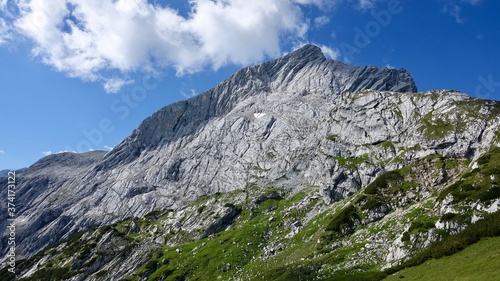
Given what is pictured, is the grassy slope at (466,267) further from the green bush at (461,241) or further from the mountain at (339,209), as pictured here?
the mountain at (339,209)

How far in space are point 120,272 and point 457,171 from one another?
119942mm

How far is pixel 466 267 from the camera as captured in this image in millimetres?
43812

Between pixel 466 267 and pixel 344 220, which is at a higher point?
pixel 344 220

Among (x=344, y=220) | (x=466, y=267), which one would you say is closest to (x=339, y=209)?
(x=344, y=220)

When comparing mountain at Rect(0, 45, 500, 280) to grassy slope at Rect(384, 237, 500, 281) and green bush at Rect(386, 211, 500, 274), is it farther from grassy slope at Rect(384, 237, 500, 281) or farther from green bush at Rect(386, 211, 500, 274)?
grassy slope at Rect(384, 237, 500, 281)

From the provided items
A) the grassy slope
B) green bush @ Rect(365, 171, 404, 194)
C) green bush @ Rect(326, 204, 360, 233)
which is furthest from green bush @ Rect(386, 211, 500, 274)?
green bush @ Rect(365, 171, 404, 194)

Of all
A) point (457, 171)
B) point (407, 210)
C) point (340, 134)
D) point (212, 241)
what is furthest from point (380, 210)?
point (340, 134)

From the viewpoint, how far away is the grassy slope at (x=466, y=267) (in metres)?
39.5

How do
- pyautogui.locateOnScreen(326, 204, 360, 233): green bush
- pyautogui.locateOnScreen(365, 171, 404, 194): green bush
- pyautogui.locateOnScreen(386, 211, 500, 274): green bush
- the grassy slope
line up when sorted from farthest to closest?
1. pyautogui.locateOnScreen(365, 171, 404, 194): green bush
2. pyautogui.locateOnScreen(326, 204, 360, 233): green bush
3. pyautogui.locateOnScreen(386, 211, 500, 274): green bush
4. the grassy slope

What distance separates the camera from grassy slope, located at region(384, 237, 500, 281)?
39531 mm

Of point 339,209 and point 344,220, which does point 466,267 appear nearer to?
point 344,220

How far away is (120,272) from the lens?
136750 millimetres

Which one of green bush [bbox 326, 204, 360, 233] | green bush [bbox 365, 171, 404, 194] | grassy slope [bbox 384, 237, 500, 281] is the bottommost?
grassy slope [bbox 384, 237, 500, 281]

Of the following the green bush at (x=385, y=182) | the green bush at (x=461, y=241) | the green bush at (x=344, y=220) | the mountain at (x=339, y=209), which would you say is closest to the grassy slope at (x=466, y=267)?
the green bush at (x=461, y=241)
